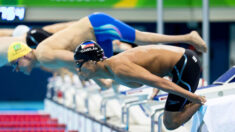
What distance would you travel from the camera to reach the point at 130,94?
5988 millimetres

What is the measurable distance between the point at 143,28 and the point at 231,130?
467 inches

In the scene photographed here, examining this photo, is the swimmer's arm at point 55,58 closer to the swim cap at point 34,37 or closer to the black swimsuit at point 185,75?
the swim cap at point 34,37

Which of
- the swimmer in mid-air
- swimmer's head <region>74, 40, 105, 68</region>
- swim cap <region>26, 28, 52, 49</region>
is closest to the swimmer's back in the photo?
swimmer's head <region>74, 40, 105, 68</region>

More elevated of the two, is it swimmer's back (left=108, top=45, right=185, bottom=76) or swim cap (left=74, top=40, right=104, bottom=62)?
swim cap (left=74, top=40, right=104, bottom=62)

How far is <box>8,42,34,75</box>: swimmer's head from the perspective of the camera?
4695mm

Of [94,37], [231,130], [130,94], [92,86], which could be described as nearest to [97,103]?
[92,86]

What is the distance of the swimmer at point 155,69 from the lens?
3.48m

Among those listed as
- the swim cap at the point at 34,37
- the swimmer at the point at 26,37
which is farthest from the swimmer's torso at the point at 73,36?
the swim cap at the point at 34,37

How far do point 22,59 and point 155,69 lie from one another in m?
1.55

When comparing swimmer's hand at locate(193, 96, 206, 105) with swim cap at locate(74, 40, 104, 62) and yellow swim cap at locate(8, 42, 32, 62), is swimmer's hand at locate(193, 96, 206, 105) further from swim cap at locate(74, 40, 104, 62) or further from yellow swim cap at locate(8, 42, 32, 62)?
yellow swim cap at locate(8, 42, 32, 62)

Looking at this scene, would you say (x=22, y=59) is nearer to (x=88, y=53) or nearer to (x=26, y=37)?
(x=26, y=37)

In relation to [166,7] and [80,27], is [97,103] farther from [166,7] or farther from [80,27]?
[166,7]

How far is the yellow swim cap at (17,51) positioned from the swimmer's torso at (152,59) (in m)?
1.36

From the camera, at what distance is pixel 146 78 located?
3.44 metres
